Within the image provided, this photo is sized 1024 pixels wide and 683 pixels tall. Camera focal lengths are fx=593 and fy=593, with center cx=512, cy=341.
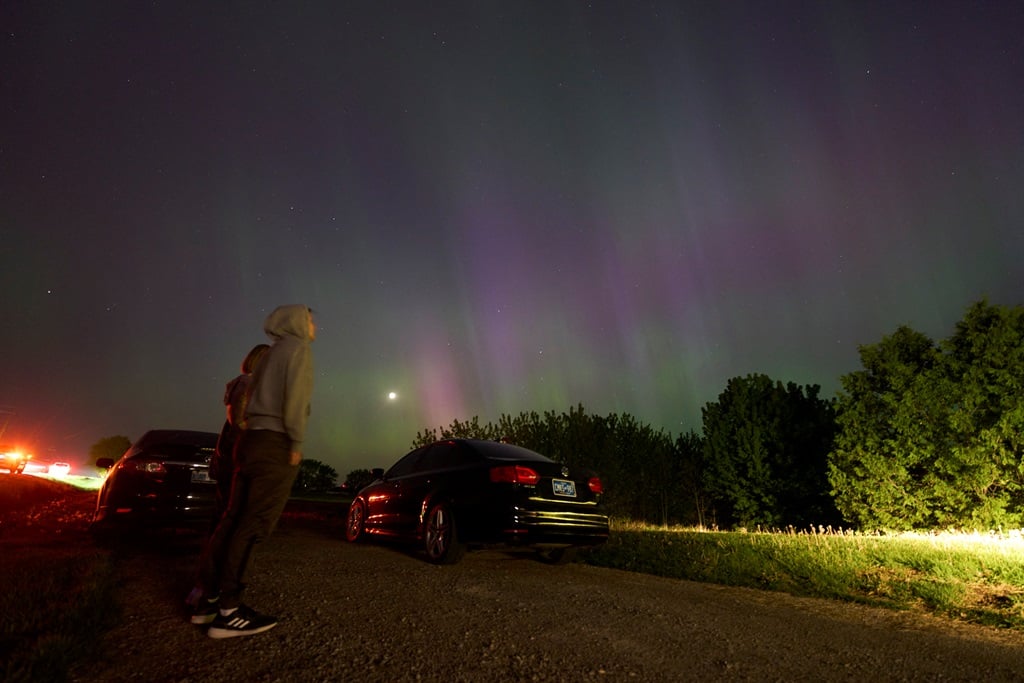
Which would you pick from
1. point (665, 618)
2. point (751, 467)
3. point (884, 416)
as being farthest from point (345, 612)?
point (751, 467)

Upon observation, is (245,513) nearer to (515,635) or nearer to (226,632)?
(226,632)

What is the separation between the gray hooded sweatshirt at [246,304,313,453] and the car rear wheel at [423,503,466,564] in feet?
12.6

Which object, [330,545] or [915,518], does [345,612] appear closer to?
[330,545]

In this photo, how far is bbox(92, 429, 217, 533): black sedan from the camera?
7.66 metres

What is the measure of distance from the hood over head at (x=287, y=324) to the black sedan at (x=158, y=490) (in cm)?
477

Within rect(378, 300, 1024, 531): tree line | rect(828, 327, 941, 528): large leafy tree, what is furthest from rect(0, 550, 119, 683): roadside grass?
rect(828, 327, 941, 528): large leafy tree

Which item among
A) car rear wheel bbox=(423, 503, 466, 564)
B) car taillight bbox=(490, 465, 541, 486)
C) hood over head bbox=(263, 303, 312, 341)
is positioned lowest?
car rear wheel bbox=(423, 503, 466, 564)

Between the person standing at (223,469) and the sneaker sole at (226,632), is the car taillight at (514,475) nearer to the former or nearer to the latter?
the person standing at (223,469)

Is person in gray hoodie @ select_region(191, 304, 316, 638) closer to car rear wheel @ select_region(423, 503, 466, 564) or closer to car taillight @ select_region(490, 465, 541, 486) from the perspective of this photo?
car taillight @ select_region(490, 465, 541, 486)

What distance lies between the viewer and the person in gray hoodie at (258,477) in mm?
3625

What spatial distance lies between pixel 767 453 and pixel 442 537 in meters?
38.9

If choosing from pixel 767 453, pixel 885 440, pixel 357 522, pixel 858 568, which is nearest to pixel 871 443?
pixel 885 440

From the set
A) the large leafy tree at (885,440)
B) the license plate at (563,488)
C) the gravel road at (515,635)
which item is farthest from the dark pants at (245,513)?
the large leafy tree at (885,440)

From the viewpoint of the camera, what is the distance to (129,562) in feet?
20.5
